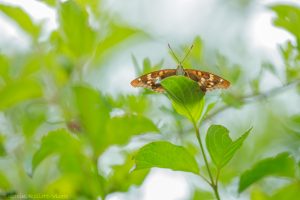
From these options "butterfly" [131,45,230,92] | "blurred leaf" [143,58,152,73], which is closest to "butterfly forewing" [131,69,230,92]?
"butterfly" [131,45,230,92]

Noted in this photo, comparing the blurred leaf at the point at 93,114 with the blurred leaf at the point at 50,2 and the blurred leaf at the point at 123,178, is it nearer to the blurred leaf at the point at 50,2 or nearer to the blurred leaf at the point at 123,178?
the blurred leaf at the point at 123,178

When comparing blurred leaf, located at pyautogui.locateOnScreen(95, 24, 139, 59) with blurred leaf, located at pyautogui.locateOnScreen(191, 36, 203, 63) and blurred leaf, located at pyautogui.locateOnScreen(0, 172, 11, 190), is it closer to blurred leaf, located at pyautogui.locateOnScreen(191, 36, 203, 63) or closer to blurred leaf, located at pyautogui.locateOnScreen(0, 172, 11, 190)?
blurred leaf, located at pyautogui.locateOnScreen(191, 36, 203, 63)

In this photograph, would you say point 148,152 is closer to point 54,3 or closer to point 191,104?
point 191,104

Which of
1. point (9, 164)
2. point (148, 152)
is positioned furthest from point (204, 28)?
point (148, 152)

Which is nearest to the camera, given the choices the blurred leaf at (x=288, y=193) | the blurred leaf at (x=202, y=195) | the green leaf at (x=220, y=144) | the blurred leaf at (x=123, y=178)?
→ the green leaf at (x=220, y=144)

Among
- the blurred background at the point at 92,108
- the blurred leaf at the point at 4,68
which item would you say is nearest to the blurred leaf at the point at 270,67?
the blurred background at the point at 92,108

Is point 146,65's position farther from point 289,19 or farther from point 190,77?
point 289,19
